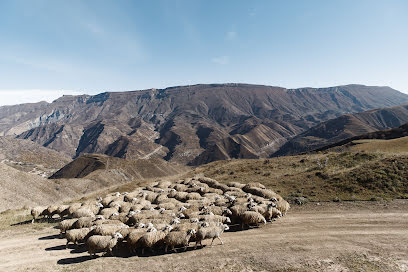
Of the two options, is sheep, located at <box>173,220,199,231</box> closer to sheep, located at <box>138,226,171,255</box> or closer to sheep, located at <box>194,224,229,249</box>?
Result: sheep, located at <box>194,224,229,249</box>

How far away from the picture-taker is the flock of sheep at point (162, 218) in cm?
1567

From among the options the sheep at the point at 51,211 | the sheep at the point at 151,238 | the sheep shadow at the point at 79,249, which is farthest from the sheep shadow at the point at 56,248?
the sheep at the point at 51,211

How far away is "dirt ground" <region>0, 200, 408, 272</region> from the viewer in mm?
13180

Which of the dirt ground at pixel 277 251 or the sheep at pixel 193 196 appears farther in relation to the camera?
the sheep at pixel 193 196

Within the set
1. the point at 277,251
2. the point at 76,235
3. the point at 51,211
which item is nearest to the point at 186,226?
the point at 277,251

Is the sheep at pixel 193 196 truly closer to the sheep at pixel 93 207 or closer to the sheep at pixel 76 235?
the sheep at pixel 93 207

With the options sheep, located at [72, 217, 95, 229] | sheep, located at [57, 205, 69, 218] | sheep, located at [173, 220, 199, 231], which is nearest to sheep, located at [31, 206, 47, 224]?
sheep, located at [57, 205, 69, 218]

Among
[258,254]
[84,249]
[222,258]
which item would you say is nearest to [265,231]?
[258,254]

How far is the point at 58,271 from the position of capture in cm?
1320

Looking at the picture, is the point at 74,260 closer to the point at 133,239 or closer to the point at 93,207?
the point at 133,239

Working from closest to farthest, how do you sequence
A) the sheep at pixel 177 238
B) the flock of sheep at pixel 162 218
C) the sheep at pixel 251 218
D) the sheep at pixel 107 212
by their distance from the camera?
the sheep at pixel 177 238, the flock of sheep at pixel 162 218, the sheep at pixel 251 218, the sheep at pixel 107 212

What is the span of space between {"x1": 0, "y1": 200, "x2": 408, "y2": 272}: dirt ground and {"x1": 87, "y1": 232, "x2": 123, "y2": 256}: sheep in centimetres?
60

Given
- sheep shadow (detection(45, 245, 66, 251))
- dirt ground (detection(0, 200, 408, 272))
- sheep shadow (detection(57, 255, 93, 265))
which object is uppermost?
dirt ground (detection(0, 200, 408, 272))

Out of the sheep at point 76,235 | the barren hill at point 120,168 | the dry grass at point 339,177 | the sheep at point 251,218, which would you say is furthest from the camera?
the barren hill at point 120,168
